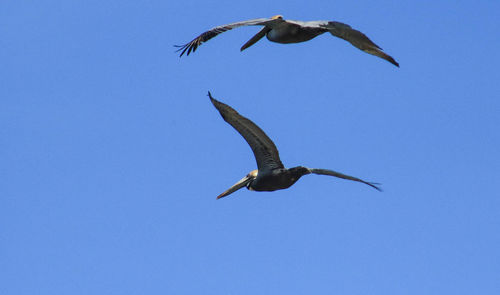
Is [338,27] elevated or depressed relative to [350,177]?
elevated

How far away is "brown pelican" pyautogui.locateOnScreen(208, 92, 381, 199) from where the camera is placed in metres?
29.1

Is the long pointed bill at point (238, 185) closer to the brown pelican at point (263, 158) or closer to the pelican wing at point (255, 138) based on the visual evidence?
the brown pelican at point (263, 158)

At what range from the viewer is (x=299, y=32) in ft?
96.2

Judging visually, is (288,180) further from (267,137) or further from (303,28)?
(303,28)

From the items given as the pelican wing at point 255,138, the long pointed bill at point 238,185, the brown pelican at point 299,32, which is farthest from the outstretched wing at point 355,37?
the long pointed bill at point 238,185

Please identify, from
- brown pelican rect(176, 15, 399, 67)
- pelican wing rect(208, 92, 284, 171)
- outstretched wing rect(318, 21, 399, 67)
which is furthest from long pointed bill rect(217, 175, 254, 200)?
outstretched wing rect(318, 21, 399, 67)

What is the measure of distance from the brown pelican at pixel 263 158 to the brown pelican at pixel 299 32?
171cm

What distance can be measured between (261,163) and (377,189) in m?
4.03

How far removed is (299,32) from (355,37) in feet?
4.36

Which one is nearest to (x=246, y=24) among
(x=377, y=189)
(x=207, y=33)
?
(x=207, y=33)

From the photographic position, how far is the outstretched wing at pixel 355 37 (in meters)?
28.6

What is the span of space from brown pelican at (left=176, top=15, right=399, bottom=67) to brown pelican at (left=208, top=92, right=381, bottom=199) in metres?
1.71

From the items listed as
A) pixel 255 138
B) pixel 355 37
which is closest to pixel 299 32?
pixel 355 37

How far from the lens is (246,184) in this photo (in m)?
31.4
